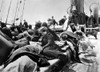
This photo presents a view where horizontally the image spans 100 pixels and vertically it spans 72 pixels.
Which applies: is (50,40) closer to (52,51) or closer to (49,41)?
(49,41)

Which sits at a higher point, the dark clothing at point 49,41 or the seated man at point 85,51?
the dark clothing at point 49,41

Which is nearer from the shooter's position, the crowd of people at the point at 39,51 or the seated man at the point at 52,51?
the crowd of people at the point at 39,51

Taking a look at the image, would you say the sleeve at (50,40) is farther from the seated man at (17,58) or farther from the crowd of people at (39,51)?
the seated man at (17,58)

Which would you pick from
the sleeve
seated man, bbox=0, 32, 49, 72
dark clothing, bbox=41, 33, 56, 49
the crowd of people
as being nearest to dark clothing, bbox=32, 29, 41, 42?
the crowd of people

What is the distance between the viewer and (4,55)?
3.90 meters

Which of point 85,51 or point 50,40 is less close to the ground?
point 50,40

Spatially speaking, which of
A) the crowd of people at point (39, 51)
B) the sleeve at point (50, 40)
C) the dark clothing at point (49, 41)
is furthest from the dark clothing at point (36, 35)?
the sleeve at point (50, 40)

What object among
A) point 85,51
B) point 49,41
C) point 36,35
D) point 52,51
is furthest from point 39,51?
point 36,35

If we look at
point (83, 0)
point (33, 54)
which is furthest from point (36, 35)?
point (83, 0)

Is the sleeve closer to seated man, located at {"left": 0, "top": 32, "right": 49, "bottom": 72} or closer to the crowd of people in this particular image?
the crowd of people

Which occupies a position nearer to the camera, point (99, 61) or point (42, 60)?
point (42, 60)

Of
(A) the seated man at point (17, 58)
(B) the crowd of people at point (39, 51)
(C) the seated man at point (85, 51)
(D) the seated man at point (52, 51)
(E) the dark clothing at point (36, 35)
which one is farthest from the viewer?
(E) the dark clothing at point (36, 35)

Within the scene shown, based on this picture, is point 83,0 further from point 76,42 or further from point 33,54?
point 33,54

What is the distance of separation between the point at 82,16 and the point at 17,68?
1885cm
